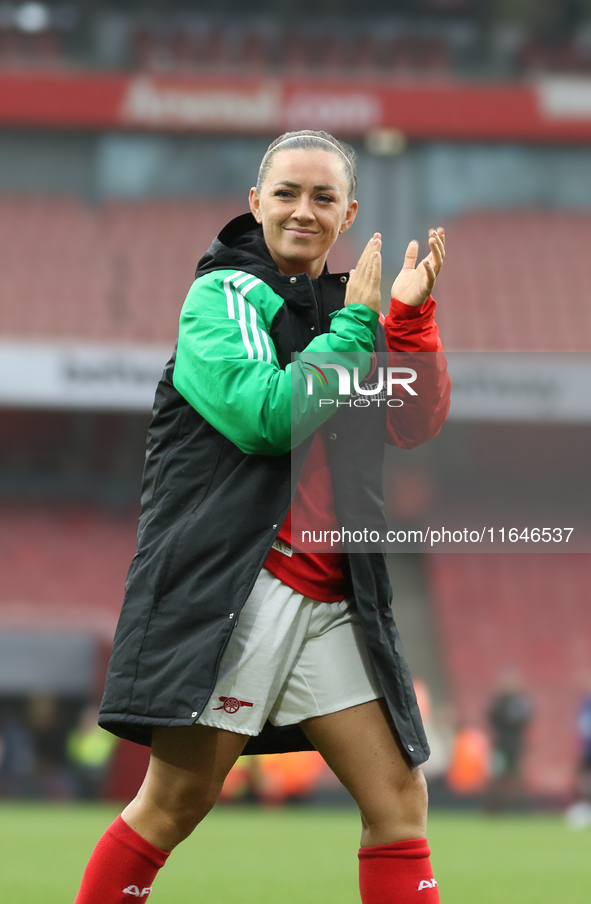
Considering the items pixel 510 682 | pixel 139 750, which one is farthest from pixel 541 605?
pixel 139 750

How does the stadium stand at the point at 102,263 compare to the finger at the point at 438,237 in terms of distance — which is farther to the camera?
the stadium stand at the point at 102,263

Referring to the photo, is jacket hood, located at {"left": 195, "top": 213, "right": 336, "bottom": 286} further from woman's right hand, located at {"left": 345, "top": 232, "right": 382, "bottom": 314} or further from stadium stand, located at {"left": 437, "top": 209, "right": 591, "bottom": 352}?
stadium stand, located at {"left": 437, "top": 209, "right": 591, "bottom": 352}

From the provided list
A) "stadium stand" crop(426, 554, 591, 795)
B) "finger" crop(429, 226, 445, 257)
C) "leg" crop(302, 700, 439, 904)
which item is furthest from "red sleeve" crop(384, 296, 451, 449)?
"stadium stand" crop(426, 554, 591, 795)

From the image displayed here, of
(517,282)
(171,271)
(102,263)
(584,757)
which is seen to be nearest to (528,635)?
(584,757)

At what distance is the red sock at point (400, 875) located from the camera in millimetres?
2457

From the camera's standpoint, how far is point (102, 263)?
2048 centimetres

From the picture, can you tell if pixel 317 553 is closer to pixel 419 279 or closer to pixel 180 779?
pixel 180 779

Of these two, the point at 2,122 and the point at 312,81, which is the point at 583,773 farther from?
the point at 2,122

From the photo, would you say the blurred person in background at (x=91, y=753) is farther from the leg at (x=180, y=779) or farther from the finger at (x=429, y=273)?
the finger at (x=429, y=273)

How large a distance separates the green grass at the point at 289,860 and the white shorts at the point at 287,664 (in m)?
2.45

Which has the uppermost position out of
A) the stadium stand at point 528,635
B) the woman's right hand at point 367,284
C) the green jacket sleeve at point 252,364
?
the stadium stand at point 528,635

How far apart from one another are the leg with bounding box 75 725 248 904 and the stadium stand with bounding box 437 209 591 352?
1708 centimetres

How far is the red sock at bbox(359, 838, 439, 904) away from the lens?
2.46 metres

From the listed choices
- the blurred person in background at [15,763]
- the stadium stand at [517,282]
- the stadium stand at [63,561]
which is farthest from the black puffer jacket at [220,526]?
the stadium stand at [517,282]
